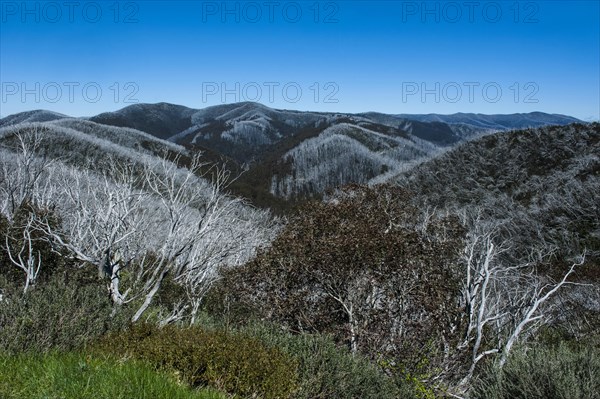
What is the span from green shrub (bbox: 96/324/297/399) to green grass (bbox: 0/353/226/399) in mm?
331

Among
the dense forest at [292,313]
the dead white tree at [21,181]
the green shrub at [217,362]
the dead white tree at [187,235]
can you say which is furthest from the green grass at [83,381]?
the dead white tree at [21,181]

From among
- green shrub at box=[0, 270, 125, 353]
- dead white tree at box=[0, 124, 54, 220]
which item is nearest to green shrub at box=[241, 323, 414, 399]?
green shrub at box=[0, 270, 125, 353]

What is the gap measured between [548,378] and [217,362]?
4682 millimetres

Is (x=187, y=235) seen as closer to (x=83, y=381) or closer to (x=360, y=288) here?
(x=360, y=288)

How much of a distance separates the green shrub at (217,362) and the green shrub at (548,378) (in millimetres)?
3531

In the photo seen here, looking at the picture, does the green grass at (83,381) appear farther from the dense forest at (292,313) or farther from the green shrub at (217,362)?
→ the green shrub at (217,362)

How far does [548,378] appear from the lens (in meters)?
6.36

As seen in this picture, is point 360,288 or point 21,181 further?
point 21,181

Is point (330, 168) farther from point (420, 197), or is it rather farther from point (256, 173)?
point (420, 197)

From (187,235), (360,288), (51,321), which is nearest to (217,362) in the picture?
(51,321)

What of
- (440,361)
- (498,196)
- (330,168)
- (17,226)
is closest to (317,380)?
(440,361)

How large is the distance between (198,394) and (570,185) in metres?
50.4

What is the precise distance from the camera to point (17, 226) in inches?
489

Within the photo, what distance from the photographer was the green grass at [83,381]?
4043mm
